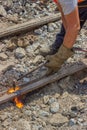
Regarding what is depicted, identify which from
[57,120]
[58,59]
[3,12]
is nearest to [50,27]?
[3,12]

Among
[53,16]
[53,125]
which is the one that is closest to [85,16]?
[53,16]

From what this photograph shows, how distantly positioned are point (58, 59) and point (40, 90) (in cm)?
56

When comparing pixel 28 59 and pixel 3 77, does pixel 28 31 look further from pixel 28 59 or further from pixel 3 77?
pixel 3 77

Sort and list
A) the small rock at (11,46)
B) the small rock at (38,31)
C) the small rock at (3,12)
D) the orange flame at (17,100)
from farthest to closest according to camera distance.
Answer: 1. the small rock at (3,12)
2. the small rock at (38,31)
3. the small rock at (11,46)
4. the orange flame at (17,100)

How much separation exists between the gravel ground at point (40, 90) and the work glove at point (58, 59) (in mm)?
229

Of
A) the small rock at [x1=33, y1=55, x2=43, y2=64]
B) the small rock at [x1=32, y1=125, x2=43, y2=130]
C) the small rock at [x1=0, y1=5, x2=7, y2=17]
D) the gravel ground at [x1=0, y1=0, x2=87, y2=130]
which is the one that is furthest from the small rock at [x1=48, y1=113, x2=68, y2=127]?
the small rock at [x1=0, y1=5, x2=7, y2=17]

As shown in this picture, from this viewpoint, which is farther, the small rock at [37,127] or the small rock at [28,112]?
the small rock at [28,112]

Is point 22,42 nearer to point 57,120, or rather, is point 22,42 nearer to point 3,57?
point 3,57

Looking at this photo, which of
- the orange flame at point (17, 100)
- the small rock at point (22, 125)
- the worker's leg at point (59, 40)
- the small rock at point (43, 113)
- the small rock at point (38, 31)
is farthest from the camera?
the small rock at point (38, 31)

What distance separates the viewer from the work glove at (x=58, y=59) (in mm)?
5027

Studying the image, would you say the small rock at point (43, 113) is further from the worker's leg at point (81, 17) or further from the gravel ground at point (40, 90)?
the worker's leg at point (81, 17)

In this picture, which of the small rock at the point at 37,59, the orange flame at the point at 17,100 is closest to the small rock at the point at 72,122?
the orange flame at the point at 17,100

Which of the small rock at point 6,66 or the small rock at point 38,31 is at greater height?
the small rock at point 38,31

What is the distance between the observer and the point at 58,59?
516 centimetres
